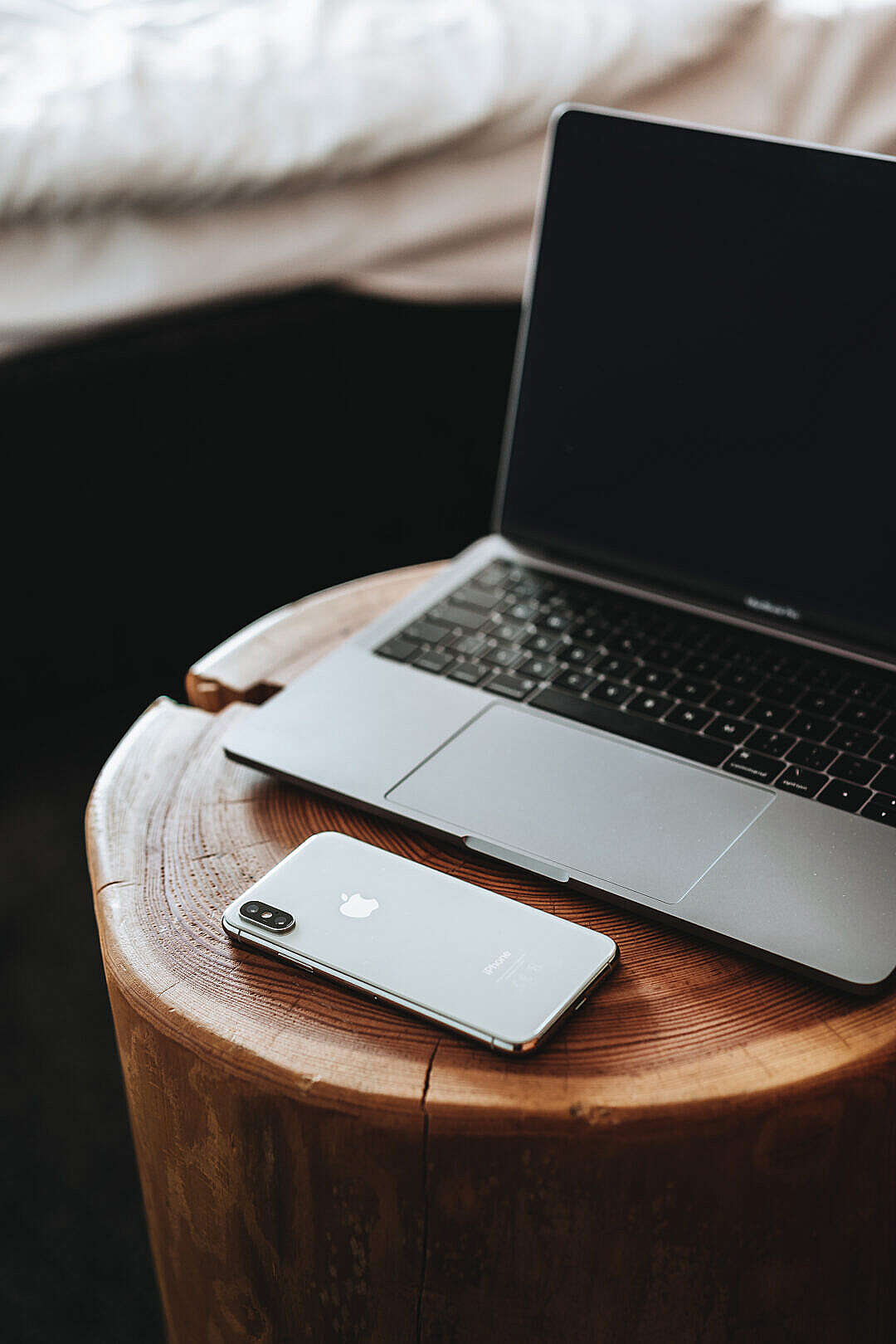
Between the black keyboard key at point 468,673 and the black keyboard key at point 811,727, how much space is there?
0.20 meters

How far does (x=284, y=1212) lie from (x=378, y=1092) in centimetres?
11

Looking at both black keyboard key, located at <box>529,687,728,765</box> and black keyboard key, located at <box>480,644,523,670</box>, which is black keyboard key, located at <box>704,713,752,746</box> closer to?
black keyboard key, located at <box>529,687,728,765</box>

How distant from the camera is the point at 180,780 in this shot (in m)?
0.81

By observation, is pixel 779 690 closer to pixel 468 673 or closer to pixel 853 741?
pixel 853 741

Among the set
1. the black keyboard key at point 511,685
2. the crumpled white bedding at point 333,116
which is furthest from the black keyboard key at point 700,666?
the crumpled white bedding at point 333,116

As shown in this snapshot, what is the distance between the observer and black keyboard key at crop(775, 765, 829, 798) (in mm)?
720

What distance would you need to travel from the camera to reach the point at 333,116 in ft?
4.21

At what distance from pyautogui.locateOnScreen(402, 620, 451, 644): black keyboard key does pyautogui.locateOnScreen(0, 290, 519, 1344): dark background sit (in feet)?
1.99

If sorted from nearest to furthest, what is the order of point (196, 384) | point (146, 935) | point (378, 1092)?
point (378, 1092), point (146, 935), point (196, 384)

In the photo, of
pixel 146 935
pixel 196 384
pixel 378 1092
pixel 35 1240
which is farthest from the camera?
pixel 196 384

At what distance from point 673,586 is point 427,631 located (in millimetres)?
185

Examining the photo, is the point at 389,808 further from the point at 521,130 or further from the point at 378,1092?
the point at 521,130

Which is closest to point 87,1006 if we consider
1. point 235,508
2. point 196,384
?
point 235,508

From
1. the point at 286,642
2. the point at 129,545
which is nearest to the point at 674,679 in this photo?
the point at 286,642
